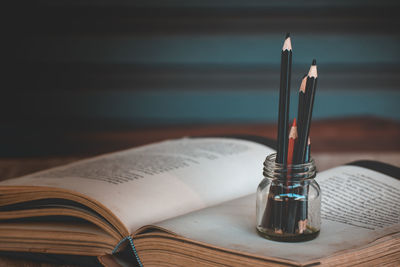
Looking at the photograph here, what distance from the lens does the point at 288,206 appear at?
40 cm

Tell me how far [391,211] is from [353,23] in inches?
55.4

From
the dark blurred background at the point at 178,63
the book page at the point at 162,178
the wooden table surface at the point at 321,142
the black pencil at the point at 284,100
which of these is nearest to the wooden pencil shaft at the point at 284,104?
the black pencil at the point at 284,100

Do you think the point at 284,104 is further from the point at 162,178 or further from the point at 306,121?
the point at 162,178

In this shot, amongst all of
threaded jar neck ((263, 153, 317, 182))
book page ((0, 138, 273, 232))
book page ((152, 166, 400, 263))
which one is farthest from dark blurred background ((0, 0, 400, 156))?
threaded jar neck ((263, 153, 317, 182))

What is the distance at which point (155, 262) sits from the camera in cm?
42


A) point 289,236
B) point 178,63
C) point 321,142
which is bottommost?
point 289,236

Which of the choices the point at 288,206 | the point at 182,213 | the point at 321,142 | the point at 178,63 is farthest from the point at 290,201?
the point at 178,63

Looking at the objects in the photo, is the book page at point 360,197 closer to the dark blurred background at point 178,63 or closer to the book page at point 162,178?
the book page at point 162,178

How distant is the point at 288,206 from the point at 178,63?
143 cm

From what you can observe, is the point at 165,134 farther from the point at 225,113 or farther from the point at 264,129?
the point at 225,113

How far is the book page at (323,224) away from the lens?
14.9 inches

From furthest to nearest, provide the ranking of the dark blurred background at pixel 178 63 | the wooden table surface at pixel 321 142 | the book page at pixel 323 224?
1. the dark blurred background at pixel 178 63
2. the wooden table surface at pixel 321 142
3. the book page at pixel 323 224

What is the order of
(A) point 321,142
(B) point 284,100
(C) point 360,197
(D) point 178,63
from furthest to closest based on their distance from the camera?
(D) point 178,63, (A) point 321,142, (C) point 360,197, (B) point 284,100

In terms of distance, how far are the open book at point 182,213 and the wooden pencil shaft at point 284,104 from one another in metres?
0.07
